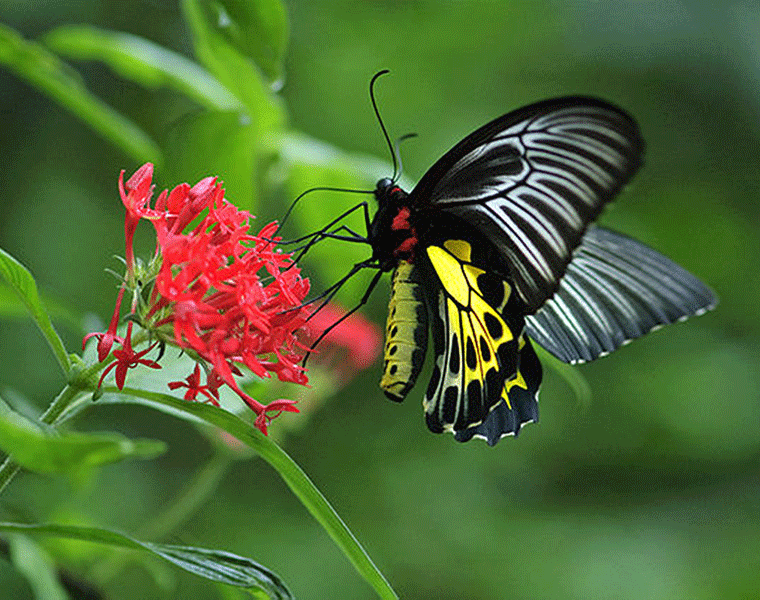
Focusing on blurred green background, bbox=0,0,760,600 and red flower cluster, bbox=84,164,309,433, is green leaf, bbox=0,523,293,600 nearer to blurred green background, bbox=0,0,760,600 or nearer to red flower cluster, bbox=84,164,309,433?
red flower cluster, bbox=84,164,309,433

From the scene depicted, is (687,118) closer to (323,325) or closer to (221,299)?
(323,325)

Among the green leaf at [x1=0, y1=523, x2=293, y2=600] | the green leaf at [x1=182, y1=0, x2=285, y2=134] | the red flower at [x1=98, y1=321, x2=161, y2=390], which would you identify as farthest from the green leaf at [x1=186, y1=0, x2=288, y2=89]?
the green leaf at [x1=0, y1=523, x2=293, y2=600]

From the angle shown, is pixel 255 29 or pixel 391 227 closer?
pixel 255 29

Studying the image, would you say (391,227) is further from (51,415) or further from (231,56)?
(51,415)

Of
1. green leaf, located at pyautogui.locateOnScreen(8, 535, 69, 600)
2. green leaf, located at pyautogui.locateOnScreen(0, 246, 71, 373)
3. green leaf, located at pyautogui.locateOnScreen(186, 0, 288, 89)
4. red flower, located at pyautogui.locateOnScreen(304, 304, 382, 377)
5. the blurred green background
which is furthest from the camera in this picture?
the blurred green background

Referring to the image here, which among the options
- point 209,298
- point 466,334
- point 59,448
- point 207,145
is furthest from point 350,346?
point 59,448

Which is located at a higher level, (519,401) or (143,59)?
(143,59)

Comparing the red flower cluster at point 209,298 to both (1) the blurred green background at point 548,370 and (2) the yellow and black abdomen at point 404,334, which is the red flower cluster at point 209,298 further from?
(1) the blurred green background at point 548,370

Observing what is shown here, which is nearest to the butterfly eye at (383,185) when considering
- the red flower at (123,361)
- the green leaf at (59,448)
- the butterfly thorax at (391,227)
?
the butterfly thorax at (391,227)
